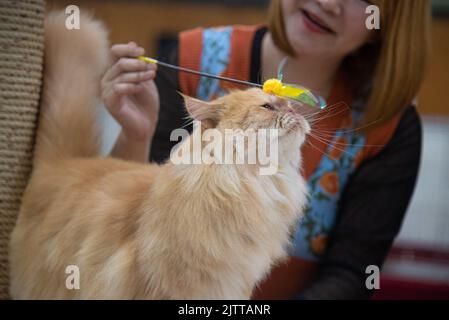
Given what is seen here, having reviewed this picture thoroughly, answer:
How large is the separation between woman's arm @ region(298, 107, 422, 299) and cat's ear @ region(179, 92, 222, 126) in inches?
17.5

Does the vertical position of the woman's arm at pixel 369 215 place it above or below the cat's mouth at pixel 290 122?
below

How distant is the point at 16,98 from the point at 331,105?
53cm

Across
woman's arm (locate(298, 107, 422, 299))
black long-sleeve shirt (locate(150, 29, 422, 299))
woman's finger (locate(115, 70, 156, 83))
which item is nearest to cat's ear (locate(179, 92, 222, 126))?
woman's finger (locate(115, 70, 156, 83))

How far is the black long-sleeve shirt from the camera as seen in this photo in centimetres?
100

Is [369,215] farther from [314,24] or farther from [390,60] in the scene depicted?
[314,24]

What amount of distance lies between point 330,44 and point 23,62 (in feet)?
1.68

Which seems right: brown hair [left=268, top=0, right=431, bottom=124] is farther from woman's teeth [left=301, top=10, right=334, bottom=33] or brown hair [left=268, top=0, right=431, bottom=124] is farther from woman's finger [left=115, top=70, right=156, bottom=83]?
woman's finger [left=115, top=70, right=156, bottom=83]

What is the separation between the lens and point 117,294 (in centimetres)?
66

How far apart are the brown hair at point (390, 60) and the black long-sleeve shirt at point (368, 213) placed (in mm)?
117

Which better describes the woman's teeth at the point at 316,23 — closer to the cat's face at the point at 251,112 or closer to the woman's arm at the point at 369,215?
A: the cat's face at the point at 251,112

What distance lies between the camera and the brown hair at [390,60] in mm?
816

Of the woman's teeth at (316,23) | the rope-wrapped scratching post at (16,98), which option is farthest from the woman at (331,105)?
the rope-wrapped scratching post at (16,98)
